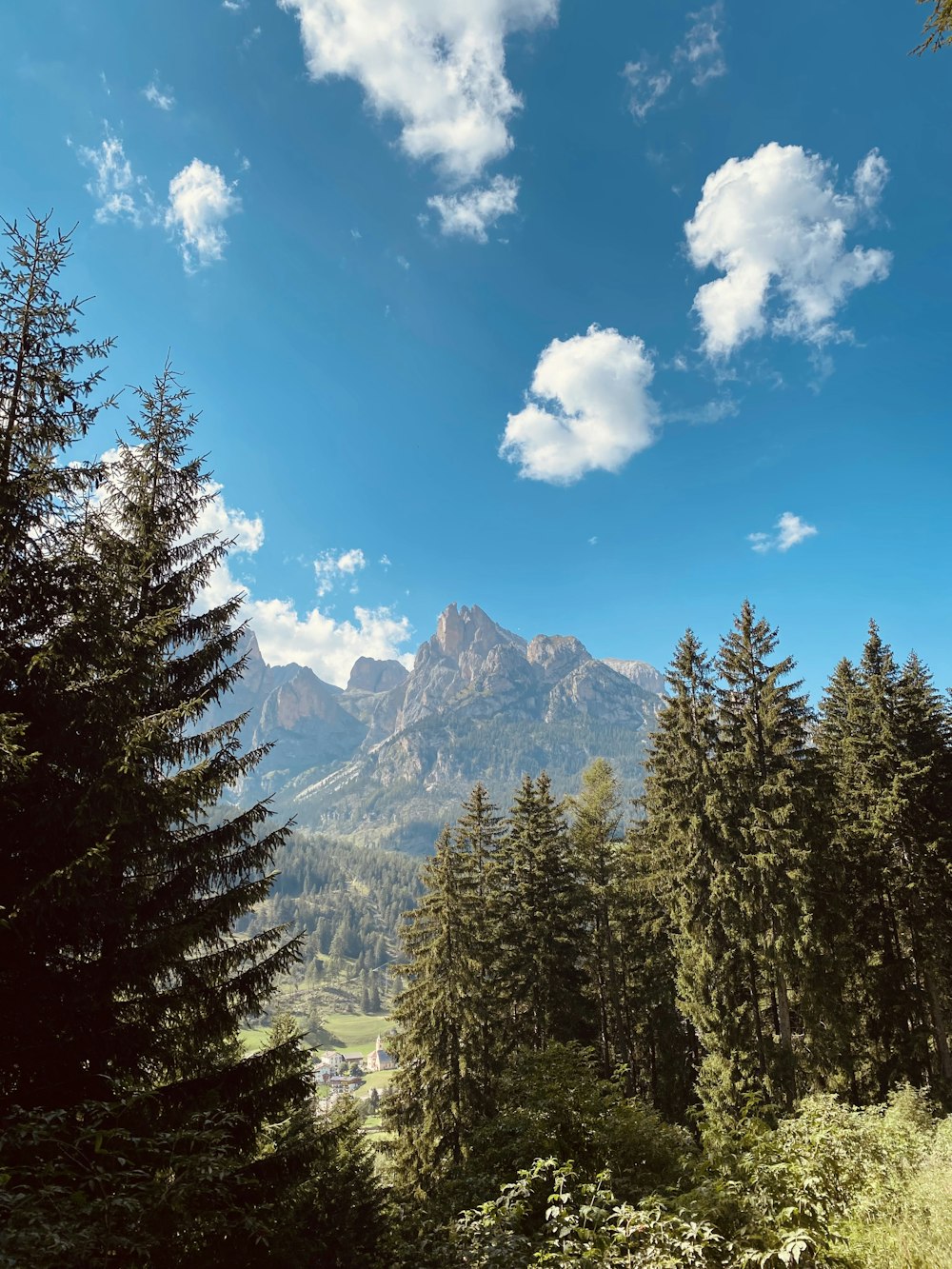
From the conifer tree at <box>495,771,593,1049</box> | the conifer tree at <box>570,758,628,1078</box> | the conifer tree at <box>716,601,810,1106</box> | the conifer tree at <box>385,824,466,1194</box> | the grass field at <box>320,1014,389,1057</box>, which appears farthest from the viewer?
the grass field at <box>320,1014,389,1057</box>

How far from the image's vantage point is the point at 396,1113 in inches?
858

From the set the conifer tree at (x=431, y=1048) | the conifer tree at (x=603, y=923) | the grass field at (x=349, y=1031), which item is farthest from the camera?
the grass field at (x=349, y=1031)

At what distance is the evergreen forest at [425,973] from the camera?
20.9 ft

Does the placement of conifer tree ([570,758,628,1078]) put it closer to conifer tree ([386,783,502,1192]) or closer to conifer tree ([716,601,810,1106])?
conifer tree ([386,783,502,1192])

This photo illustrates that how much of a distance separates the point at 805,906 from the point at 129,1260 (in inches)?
712

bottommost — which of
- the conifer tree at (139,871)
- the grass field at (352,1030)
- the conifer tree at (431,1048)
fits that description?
the grass field at (352,1030)

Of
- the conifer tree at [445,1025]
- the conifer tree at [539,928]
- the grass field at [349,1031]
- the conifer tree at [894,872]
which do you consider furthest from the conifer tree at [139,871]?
the grass field at [349,1031]

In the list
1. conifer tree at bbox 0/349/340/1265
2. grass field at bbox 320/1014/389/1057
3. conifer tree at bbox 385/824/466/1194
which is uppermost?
conifer tree at bbox 0/349/340/1265

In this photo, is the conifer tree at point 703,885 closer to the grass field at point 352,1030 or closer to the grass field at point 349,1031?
the grass field at point 349,1031

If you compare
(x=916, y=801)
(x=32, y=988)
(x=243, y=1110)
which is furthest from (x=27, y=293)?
(x=916, y=801)

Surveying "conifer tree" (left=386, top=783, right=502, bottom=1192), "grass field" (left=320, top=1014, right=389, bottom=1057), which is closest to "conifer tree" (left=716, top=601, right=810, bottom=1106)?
"conifer tree" (left=386, top=783, right=502, bottom=1192)

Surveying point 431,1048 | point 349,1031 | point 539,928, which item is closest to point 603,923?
point 539,928

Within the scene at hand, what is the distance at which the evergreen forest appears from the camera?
20.9ft

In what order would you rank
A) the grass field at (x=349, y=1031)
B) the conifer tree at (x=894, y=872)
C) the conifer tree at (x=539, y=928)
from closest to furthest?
the conifer tree at (x=894, y=872), the conifer tree at (x=539, y=928), the grass field at (x=349, y=1031)
